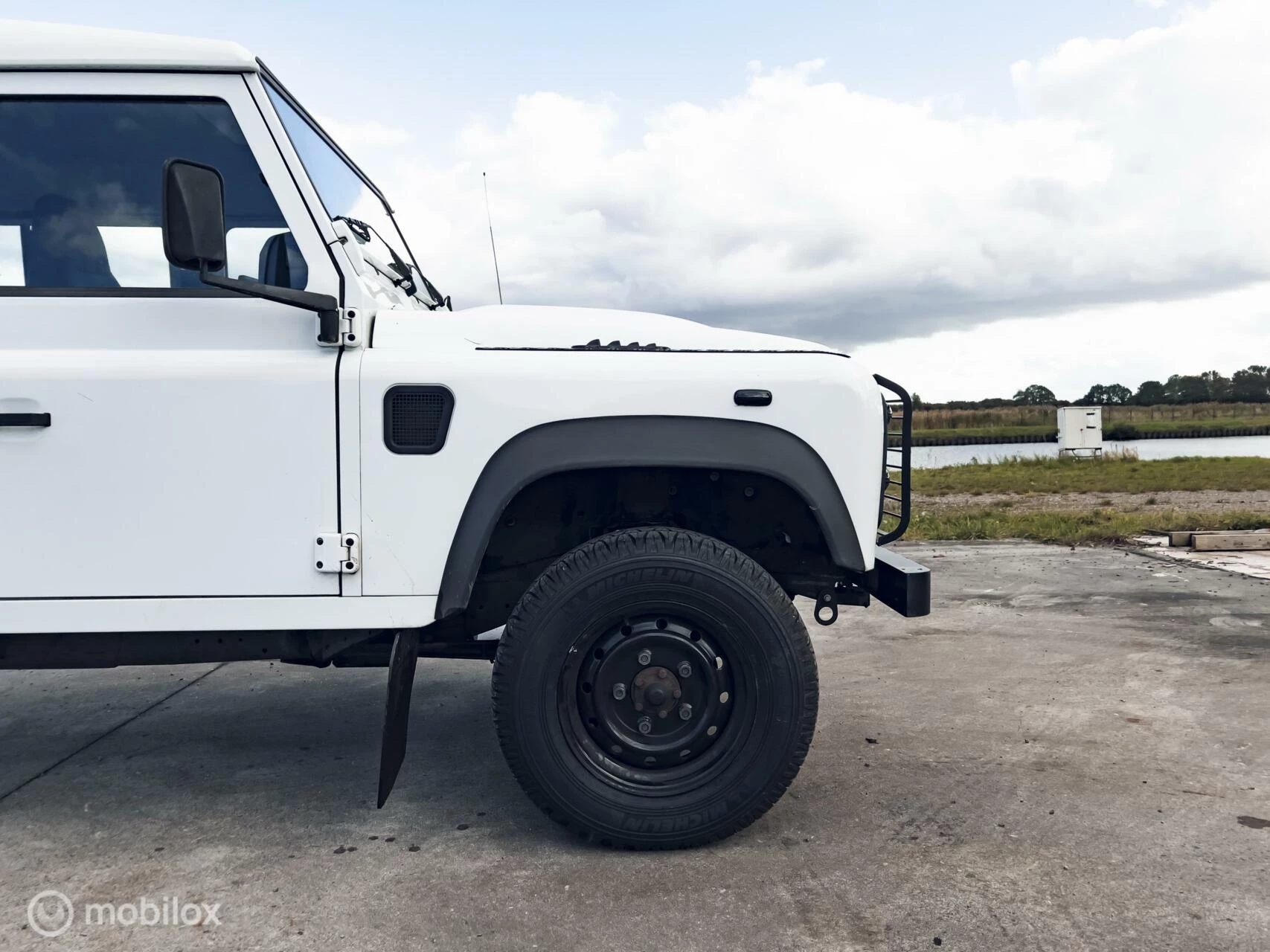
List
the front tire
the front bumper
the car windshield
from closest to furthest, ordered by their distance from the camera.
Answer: the front tire
the car windshield
the front bumper

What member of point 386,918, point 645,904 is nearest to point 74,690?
point 386,918

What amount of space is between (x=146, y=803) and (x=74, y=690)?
1784mm

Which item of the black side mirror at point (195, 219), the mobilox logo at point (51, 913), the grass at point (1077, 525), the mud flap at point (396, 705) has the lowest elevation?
the mobilox logo at point (51, 913)

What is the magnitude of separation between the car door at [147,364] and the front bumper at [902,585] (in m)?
1.72

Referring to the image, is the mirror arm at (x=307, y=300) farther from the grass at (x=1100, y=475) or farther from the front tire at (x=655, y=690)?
the grass at (x=1100, y=475)

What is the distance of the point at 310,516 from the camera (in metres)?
2.47

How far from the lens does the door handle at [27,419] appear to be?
240 centimetres

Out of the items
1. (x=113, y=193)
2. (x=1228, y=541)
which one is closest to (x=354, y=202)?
(x=113, y=193)

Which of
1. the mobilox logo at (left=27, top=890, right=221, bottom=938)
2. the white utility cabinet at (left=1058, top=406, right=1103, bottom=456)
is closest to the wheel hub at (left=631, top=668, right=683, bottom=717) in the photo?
the mobilox logo at (left=27, top=890, right=221, bottom=938)

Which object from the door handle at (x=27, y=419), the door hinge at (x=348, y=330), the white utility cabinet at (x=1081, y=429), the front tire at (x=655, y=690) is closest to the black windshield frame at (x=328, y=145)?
the door hinge at (x=348, y=330)

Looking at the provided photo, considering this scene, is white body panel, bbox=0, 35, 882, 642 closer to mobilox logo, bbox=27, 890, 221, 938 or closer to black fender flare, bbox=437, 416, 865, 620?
black fender flare, bbox=437, 416, 865, 620

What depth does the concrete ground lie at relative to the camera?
7.07ft

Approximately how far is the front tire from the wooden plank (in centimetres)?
715

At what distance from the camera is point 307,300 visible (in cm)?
245
